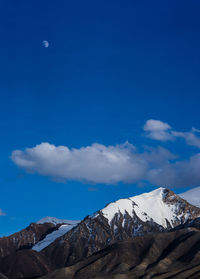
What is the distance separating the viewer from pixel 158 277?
641 ft

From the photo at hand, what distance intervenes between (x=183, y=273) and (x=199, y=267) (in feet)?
34.1

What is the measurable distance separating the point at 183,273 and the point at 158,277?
1304 centimetres

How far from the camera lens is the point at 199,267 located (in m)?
195

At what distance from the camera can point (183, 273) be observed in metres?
189

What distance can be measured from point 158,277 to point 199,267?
20.3 meters
